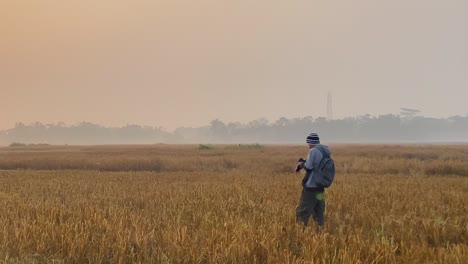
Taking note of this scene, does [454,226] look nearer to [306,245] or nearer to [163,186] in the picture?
[306,245]

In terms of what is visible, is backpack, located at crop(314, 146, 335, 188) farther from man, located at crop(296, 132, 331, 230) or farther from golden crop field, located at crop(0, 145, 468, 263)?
golden crop field, located at crop(0, 145, 468, 263)

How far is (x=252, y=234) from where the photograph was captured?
5477mm

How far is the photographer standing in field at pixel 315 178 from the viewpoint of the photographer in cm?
683

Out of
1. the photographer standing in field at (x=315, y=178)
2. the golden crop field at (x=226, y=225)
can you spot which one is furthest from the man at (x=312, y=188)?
the golden crop field at (x=226, y=225)

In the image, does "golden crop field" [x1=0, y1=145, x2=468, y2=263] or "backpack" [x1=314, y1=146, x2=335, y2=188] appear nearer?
"golden crop field" [x1=0, y1=145, x2=468, y2=263]

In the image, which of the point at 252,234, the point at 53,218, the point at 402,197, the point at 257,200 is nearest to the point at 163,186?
the point at 257,200

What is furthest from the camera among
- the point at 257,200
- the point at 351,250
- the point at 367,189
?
the point at 367,189

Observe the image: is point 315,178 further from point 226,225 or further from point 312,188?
point 226,225

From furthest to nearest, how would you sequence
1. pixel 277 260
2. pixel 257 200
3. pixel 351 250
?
pixel 257 200
pixel 351 250
pixel 277 260

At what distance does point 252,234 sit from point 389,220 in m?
3.29

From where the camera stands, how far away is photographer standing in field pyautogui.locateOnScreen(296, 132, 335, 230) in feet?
22.4

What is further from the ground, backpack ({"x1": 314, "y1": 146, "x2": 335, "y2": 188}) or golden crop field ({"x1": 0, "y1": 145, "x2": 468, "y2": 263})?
backpack ({"x1": 314, "y1": 146, "x2": 335, "y2": 188})

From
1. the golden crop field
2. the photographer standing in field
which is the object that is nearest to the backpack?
the photographer standing in field

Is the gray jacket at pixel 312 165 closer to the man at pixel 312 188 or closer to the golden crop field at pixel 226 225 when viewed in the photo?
the man at pixel 312 188
